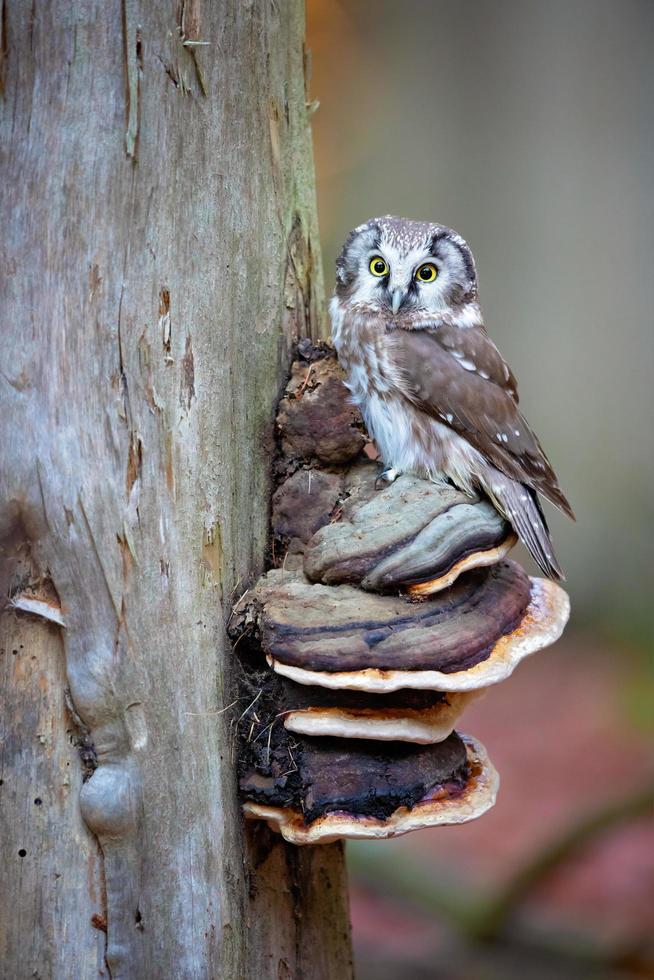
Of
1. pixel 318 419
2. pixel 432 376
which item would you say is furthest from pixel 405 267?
pixel 318 419

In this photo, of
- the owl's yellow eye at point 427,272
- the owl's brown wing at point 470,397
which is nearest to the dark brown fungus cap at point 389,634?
the owl's brown wing at point 470,397

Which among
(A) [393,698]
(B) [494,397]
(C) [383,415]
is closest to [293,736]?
(A) [393,698]

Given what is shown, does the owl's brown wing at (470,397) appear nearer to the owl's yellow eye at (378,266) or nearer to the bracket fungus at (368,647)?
the owl's yellow eye at (378,266)

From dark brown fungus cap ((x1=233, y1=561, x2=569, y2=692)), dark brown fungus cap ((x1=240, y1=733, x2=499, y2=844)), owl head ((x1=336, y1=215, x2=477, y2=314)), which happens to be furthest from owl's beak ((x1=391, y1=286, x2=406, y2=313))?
dark brown fungus cap ((x1=240, y1=733, x2=499, y2=844))

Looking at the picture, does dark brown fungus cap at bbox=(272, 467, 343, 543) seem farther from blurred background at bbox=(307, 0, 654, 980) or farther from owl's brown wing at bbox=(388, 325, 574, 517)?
blurred background at bbox=(307, 0, 654, 980)

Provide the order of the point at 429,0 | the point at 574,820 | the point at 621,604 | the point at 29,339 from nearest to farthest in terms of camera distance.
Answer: the point at 29,339 < the point at 574,820 < the point at 621,604 < the point at 429,0

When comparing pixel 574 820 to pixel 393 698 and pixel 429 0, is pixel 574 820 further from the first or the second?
pixel 429 0
